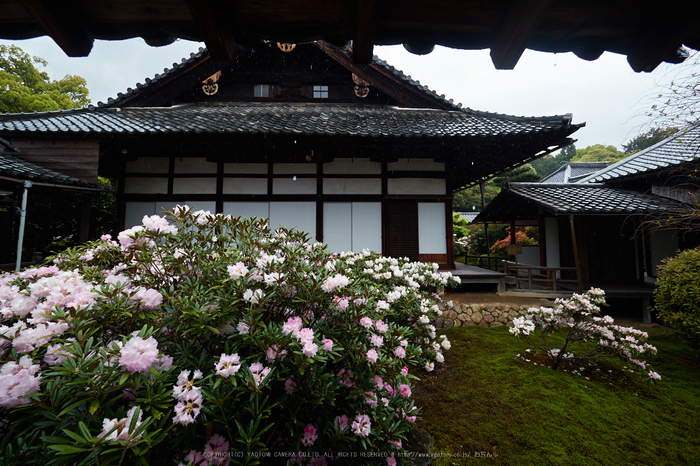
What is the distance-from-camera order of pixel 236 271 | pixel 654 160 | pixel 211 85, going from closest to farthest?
1. pixel 236 271
2. pixel 211 85
3. pixel 654 160

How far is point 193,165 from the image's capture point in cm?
660

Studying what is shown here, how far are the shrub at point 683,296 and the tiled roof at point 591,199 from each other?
6.58 feet

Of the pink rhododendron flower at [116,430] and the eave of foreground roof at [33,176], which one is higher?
the eave of foreground roof at [33,176]

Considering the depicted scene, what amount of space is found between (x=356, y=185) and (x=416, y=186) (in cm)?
156

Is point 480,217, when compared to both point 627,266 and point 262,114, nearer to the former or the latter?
point 627,266

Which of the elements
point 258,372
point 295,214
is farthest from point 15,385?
point 295,214

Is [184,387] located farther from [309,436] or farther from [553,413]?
[553,413]

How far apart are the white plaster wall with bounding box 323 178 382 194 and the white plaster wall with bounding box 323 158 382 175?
0.18m

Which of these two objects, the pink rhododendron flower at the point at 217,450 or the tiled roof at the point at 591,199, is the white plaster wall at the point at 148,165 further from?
the tiled roof at the point at 591,199

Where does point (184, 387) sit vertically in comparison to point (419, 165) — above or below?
below

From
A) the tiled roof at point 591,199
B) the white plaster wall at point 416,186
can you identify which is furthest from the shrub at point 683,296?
the white plaster wall at point 416,186

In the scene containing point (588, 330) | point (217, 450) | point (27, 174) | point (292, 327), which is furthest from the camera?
point (27, 174)

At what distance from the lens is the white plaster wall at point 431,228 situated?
685 centimetres

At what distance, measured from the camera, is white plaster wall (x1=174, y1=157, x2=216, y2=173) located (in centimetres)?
657
